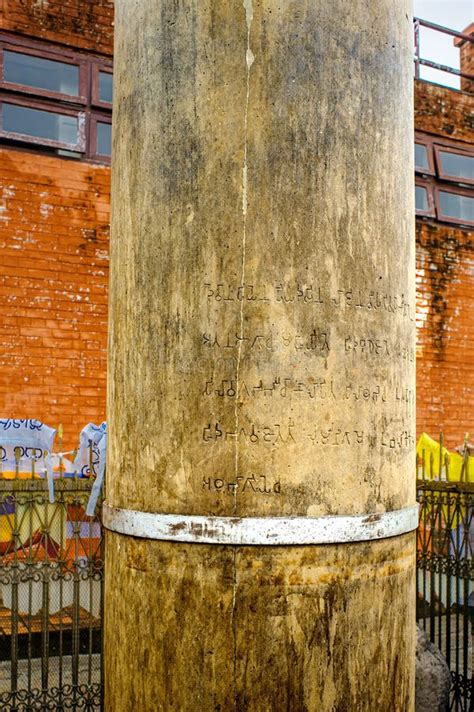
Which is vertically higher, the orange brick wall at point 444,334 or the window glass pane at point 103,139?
the window glass pane at point 103,139

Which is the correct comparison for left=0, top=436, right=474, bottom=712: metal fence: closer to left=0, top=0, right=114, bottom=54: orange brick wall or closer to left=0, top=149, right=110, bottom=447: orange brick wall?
left=0, top=149, right=110, bottom=447: orange brick wall

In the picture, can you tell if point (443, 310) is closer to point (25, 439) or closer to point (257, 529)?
point (25, 439)

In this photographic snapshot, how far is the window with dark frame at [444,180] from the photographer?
9781mm

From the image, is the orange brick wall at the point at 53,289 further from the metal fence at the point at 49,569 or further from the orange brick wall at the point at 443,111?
the orange brick wall at the point at 443,111

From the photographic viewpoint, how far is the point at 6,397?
7207 millimetres

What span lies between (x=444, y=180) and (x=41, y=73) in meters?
5.10

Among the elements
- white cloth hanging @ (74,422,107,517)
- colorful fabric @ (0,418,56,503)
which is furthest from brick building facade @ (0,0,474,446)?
white cloth hanging @ (74,422,107,517)

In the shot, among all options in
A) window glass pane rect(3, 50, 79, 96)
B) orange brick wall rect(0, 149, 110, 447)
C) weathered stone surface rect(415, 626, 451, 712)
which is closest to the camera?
weathered stone surface rect(415, 626, 451, 712)

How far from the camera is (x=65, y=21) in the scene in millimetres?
7832

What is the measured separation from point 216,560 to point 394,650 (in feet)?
2.16

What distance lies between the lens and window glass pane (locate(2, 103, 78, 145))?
754 cm

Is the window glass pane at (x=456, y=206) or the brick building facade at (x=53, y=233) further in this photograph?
the window glass pane at (x=456, y=206)

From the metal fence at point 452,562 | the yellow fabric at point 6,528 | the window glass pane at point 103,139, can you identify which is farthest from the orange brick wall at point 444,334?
the yellow fabric at point 6,528

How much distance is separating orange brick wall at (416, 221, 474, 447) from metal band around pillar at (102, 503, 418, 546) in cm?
718
